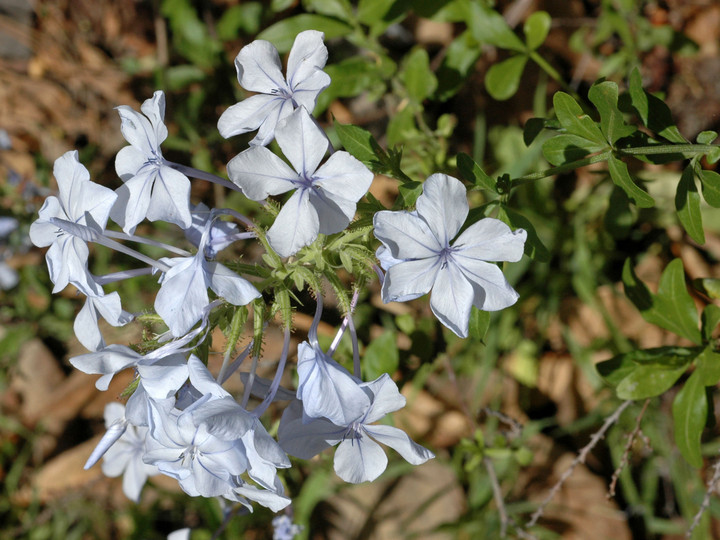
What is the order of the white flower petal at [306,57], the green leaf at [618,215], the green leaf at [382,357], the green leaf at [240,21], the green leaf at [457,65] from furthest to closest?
the green leaf at [240,21]
the green leaf at [457,65]
the green leaf at [618,215]
the green leaf at [382,357]
the white flower petal at [306,57]

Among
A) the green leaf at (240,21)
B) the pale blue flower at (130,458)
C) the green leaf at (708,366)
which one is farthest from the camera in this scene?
the green leaf at (240,21)

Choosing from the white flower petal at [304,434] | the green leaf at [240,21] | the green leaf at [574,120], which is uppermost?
the green leaf at [574,120]

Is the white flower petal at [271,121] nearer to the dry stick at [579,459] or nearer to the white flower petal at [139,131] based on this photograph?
the white flower petal at [139,131]

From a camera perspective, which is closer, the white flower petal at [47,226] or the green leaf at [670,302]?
the white flower petal at [47,226]

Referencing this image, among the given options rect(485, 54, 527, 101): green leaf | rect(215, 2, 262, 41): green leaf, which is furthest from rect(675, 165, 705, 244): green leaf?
rect(215, 2, 262, 41): green leaf

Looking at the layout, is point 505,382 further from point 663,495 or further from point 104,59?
point 104,59

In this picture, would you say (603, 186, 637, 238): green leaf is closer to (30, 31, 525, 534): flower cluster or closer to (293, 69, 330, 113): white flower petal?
(30, 31, 525, 534): flower cluster

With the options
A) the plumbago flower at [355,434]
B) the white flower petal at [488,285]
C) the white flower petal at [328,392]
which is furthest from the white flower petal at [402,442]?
the white flower petal at [488,285]
